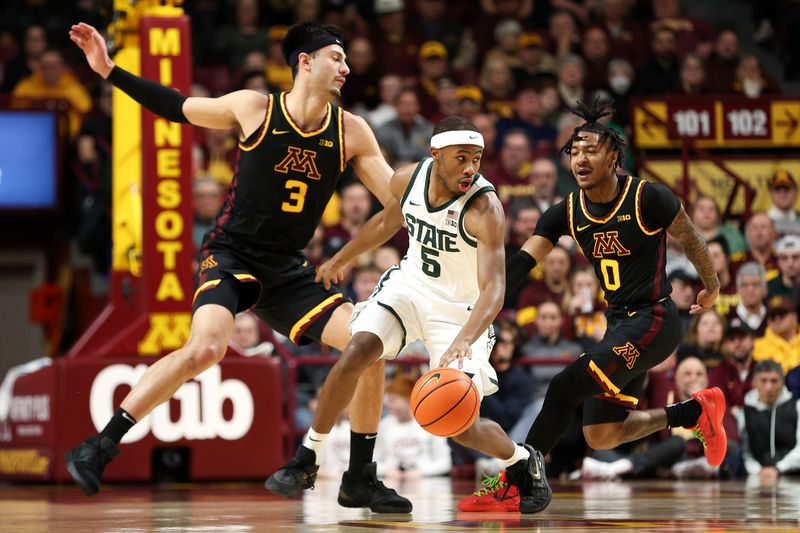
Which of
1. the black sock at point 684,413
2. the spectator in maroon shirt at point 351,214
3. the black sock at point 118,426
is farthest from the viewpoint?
the spectator in maroon shirt at point 351,214

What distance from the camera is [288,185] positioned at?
23.2 feet

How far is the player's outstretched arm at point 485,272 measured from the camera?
20.5 feet

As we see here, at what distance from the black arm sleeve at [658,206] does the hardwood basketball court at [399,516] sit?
1469 mm

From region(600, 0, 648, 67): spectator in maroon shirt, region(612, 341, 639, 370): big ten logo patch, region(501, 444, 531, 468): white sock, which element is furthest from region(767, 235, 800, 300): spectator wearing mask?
region(501, 444, 531, 468): white sock

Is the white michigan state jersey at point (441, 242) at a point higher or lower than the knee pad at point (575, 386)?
higher

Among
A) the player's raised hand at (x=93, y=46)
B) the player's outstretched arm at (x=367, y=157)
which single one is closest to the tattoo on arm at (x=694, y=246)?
the player's outstretched arm at (x=367, y=157)

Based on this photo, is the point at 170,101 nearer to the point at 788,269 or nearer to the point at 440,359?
the point at 440,359

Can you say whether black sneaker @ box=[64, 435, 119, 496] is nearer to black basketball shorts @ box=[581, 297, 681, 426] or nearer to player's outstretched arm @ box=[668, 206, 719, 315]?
black basketball shorts @ box=[581, 297, 681, 426]

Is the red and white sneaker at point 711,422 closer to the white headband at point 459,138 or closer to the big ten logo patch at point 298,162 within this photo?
the white headband at point 459,138

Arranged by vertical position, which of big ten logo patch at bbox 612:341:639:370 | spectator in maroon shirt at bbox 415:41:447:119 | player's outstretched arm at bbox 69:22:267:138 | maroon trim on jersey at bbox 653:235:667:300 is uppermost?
spectator in maroon shirt at bbox 415:41:447:119

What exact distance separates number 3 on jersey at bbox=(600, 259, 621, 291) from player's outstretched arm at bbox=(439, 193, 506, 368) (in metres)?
0.94

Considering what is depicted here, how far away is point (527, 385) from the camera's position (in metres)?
10.9

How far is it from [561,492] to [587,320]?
2728 millimetres

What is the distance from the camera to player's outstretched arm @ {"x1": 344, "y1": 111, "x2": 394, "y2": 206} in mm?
7133
